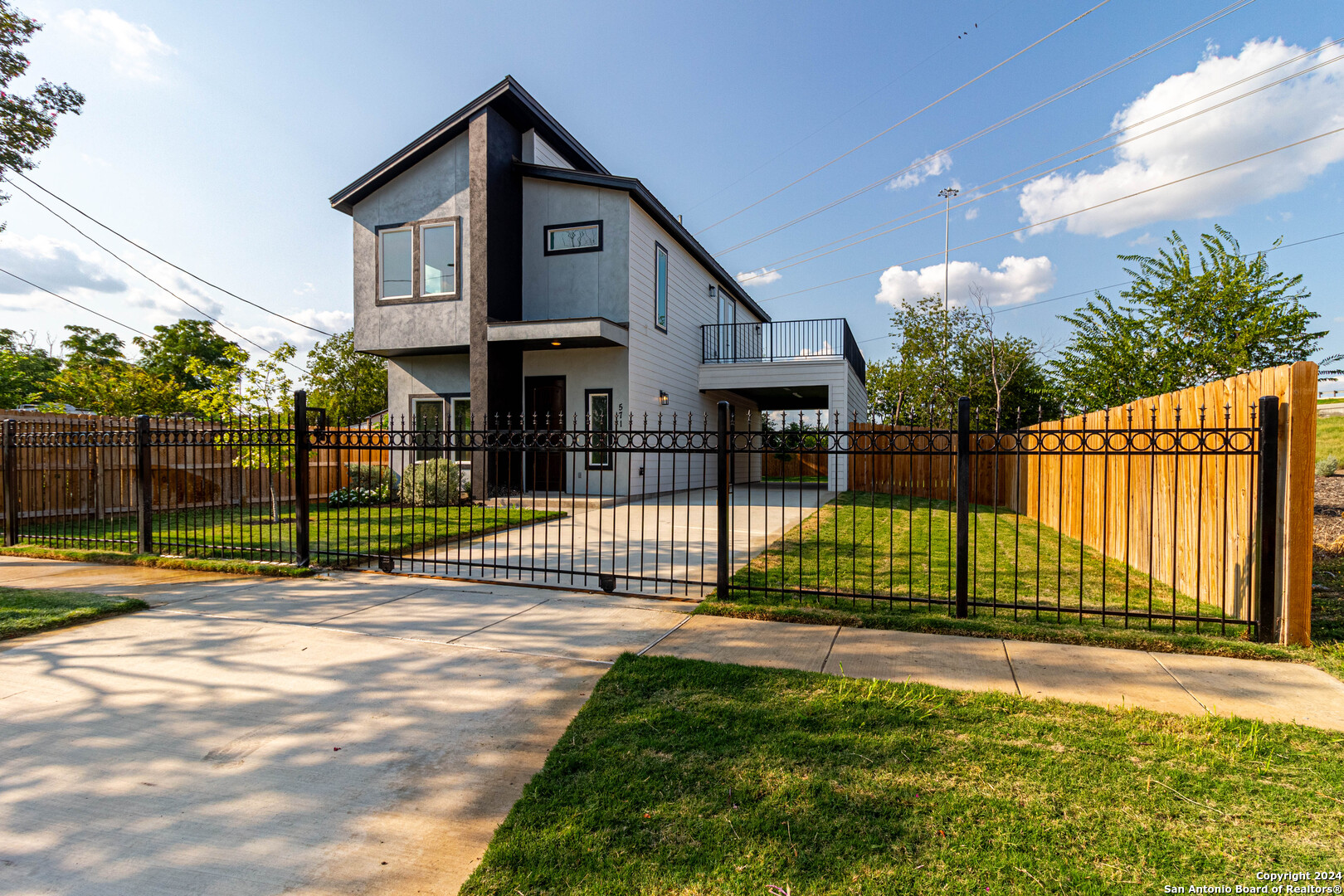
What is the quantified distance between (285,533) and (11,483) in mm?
3188

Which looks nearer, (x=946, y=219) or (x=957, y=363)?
(x=957, y=363)


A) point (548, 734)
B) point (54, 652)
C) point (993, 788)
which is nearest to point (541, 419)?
point (54, 652)

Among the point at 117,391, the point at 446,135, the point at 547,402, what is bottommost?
the point at 547,402

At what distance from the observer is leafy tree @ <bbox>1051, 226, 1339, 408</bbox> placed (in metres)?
10.6

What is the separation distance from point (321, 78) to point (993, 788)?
54.0ft

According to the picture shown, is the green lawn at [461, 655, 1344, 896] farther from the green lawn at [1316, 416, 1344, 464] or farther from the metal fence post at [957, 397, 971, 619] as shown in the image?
the green lawn at [1316, 416, 1344, 464]

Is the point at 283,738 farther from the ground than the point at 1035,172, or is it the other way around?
the point at 1035,172

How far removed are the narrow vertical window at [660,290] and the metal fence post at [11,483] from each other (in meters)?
11.6

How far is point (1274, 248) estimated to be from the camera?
1127cm

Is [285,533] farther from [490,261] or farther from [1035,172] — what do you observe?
[1035,172]

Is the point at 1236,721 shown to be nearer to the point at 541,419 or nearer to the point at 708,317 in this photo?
the point at 541,419

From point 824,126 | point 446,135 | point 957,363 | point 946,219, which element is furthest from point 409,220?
point 946,219

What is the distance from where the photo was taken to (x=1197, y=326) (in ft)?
37.1

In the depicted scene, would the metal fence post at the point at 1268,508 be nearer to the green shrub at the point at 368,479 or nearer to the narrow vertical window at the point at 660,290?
the narrow vertical window at the point at 660,290
